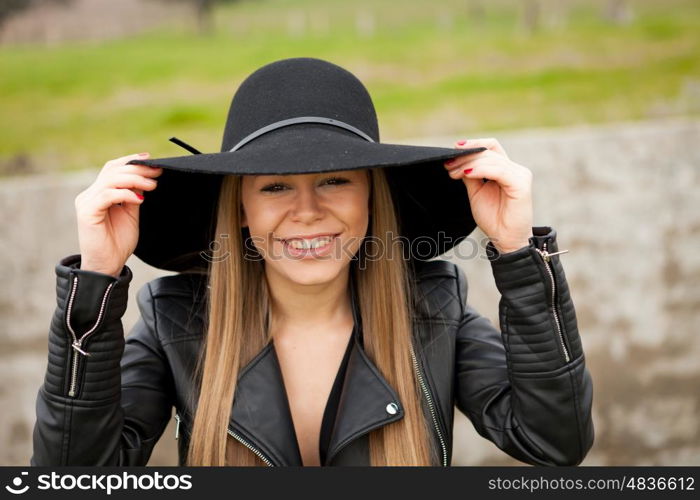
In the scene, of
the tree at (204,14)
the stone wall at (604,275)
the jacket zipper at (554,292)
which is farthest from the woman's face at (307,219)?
the tree at (204,14)

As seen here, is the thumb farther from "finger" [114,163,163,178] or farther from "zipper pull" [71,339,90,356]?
"zipper pull" [71,339,90,356]

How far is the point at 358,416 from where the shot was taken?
199 centimetres

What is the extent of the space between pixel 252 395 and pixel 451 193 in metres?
0.80

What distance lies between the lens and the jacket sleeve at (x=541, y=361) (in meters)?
1.83

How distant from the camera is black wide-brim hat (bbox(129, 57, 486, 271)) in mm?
1651

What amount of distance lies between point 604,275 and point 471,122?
107 cm

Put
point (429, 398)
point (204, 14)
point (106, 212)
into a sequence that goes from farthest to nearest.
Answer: point (204, 14), point (429, 398), point (106, 212)

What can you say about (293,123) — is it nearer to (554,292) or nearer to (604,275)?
(554,292)

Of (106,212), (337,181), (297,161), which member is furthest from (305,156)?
(106,212)

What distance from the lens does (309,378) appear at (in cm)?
215

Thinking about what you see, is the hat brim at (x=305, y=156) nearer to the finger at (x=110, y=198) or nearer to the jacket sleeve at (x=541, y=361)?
the finger at (x=110, y=198)

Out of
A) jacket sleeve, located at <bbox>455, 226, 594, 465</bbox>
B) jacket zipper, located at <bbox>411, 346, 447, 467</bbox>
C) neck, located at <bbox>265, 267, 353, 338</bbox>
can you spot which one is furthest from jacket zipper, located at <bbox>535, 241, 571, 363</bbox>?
neck, located at <bbox>265, 267, 353, 338</bbox>

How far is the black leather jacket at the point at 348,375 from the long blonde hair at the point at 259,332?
0.12 ft

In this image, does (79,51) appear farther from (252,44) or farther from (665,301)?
(665,301)
